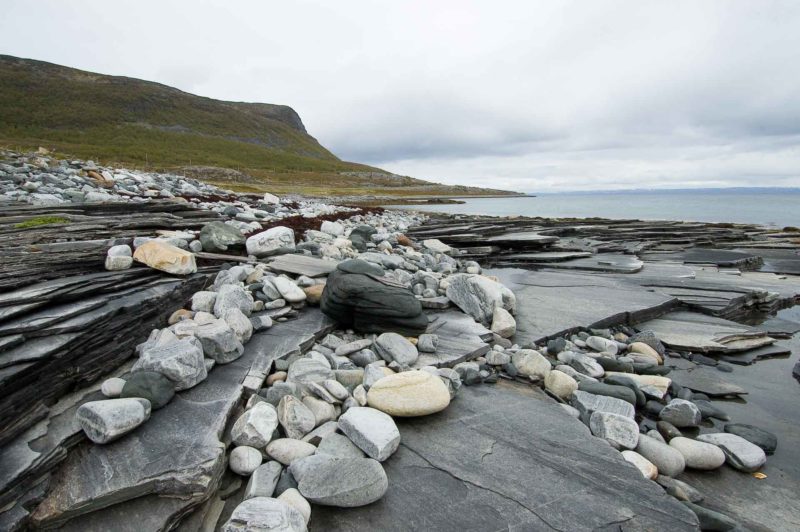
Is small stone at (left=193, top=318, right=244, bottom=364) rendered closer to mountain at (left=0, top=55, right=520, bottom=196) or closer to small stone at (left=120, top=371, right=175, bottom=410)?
small stone at (left=120, top=371, right=175, bottom=410)

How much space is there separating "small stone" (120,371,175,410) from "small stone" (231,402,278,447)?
0.57m

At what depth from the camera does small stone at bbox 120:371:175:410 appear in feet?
9.04

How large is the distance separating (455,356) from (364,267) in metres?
1.63

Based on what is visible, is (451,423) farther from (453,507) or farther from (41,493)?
(41,493)

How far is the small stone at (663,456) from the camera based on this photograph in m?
3.04

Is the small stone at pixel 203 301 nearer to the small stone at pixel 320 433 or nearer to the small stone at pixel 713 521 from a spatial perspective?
the small stone at pixel 320 433

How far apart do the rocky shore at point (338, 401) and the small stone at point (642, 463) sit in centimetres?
2

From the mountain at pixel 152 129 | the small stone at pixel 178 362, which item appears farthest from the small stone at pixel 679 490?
the mountain at pixel 152 129

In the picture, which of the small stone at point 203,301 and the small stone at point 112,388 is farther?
the small stone at point 203,301

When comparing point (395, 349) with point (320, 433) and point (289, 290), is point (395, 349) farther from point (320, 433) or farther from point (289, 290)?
point (289, 290)

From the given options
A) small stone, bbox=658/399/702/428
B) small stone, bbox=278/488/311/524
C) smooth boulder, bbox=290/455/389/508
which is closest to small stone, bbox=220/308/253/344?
smooth boulder, bbox=290/455/389/508

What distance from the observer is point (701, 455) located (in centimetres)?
315

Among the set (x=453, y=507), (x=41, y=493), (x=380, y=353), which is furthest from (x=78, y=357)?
(x=453, y=507)

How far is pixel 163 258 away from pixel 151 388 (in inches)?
94.0
